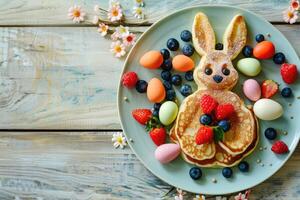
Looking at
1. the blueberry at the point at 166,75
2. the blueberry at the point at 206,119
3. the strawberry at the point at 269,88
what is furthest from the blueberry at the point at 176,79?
the strawberry at the point at 269,88

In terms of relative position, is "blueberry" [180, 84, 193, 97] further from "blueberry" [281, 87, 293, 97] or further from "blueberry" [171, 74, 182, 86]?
"blueberry" [281, 87, 293, 97]

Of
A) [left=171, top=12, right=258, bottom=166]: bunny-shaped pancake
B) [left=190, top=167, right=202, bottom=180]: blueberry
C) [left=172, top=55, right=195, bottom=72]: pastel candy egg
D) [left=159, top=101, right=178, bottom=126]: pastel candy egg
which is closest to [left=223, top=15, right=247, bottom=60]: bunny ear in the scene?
[left=171, top=12, right=258, bottom=166]: bunny-shaped pancake

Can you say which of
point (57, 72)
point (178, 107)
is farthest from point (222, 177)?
point (57, 72)

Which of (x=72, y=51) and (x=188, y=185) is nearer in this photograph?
(x=188, y=185)

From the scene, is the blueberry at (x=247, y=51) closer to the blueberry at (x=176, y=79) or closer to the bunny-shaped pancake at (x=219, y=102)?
the bunny-shaped pancake at (x=219, y=102)

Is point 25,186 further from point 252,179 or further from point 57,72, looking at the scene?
point 252,179
